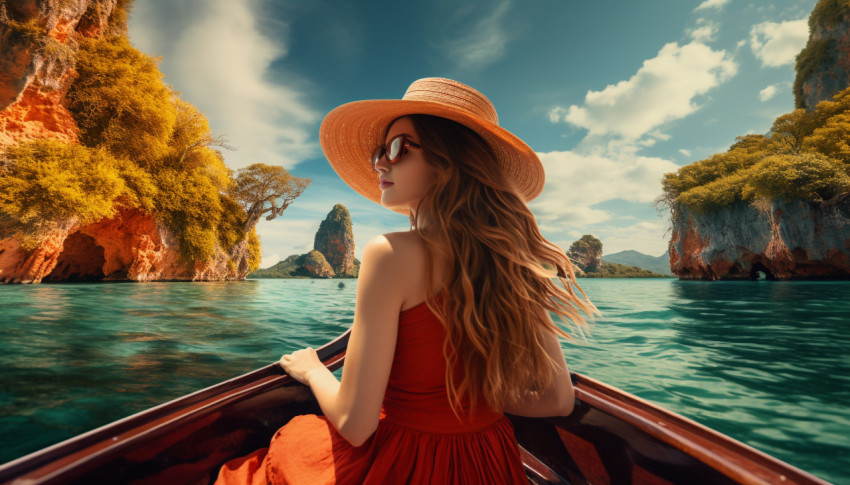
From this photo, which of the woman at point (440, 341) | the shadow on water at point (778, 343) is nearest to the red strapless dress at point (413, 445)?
the woman at point (440, 341)

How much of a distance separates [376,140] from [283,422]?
1403mm

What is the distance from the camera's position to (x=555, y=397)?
1094mm

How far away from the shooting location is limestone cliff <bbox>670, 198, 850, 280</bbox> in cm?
1727

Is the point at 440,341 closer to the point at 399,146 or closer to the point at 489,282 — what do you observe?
the point at 489,282

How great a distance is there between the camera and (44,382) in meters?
2.46

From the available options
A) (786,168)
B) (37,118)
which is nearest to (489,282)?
(37,118)

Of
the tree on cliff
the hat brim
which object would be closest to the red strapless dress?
the hat brim

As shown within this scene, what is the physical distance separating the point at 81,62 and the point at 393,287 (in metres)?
20.4

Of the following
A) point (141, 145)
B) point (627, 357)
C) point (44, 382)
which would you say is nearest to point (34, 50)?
point (141, 145)

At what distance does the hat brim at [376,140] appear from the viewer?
1.19m

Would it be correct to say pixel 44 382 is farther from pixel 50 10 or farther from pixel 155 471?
pixel 50 10

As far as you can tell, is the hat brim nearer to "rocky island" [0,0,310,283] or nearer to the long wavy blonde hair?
the long wavy blonde hair

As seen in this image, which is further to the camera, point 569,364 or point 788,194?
point 788,194

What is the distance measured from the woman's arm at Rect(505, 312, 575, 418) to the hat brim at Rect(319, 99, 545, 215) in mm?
562
